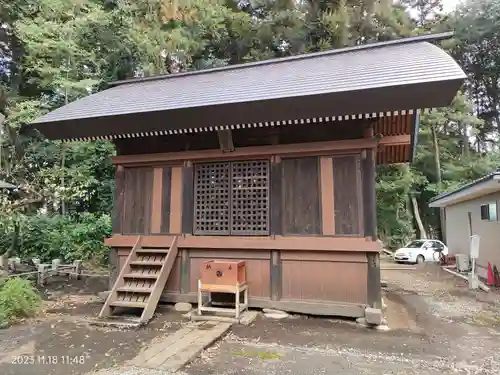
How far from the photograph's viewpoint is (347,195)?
505 centimetres

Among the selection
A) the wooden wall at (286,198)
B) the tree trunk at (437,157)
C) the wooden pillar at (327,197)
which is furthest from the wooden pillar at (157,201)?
the tree trunk at (437,157)

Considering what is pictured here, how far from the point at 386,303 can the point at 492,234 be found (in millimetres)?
4677

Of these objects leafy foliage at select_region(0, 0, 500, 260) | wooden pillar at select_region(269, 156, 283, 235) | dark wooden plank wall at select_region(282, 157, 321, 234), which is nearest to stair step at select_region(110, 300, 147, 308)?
wooden pillar at select_region(269, 156, 283, 235)

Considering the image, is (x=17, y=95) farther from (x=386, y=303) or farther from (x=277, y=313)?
(x=386, y=303)

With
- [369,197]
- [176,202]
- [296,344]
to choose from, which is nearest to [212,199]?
[176,202]

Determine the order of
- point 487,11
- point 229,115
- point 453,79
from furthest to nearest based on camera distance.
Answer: point 487,11 → point 229,115 → point 453,79

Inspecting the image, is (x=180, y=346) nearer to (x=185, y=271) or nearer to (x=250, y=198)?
(x=185, y=271)

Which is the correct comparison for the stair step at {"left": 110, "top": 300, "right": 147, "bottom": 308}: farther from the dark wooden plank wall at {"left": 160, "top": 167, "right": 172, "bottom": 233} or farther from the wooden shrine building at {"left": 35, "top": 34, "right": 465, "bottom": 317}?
the dark wooden plank wall at {"left": 160, "top": 167, "right": 172, "bottom": 233}

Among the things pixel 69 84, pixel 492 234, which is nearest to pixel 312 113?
pixel 492 234

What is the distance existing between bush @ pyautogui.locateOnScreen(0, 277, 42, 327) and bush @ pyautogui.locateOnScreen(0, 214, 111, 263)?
469 cm

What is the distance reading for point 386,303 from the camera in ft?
20.0

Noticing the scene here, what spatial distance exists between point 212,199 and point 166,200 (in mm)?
797

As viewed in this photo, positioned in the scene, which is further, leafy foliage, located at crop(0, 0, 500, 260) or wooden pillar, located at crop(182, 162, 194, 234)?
leafy foliage, located at crop(0, 0, 500, 260)

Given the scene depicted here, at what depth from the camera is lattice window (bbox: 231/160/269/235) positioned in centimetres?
543
